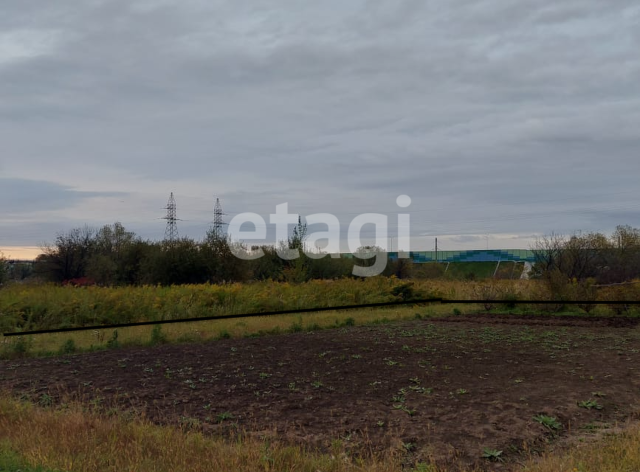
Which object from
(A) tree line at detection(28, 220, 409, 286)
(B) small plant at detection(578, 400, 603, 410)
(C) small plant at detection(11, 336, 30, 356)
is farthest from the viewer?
(A) tree line at detection(28, 220, 409, 286)

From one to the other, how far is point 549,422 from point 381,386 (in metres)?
2.87

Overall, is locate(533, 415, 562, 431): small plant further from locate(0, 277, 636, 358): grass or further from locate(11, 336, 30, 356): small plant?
locate(11, 336, 30, 356): small plant

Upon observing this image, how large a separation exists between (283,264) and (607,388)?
24172 mm

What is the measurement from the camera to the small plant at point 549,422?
680 centimetres

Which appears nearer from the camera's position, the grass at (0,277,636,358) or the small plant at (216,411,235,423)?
the small plant at (216,411,235,423)

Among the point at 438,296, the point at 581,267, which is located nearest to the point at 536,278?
the point at 581,267

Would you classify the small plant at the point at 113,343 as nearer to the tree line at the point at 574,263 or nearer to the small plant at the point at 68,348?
the small plant at the point at 68,348

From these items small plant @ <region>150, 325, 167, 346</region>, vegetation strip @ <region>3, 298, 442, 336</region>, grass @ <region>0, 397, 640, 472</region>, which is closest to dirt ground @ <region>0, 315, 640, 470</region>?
grass @ <region>0, 397, 640, 472</region>

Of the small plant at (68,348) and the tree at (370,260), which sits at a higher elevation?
the tree at (370,260)

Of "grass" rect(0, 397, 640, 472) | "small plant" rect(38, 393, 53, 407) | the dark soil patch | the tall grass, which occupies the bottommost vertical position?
the dark soil patch

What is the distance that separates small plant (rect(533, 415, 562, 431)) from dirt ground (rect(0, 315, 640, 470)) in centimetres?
6

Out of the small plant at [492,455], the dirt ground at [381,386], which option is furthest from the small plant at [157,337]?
the small plant at [492,455]

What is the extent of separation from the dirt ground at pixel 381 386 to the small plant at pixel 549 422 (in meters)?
0.06

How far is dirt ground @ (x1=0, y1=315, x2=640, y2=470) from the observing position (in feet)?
21.8
